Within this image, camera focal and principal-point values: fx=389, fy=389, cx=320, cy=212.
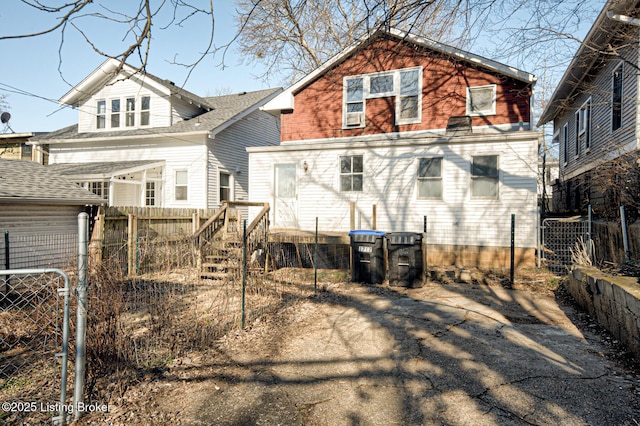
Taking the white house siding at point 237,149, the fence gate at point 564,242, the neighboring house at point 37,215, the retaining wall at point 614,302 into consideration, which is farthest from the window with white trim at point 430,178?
the neighboring house at point 37,215

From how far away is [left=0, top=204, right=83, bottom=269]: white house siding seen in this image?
29.9 feet

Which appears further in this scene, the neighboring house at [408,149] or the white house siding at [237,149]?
the white house siding at [237,149]

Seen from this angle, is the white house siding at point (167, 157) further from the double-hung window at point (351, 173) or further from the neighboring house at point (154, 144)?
the double-hung window at point (351, 173)

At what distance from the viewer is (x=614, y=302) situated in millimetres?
5168

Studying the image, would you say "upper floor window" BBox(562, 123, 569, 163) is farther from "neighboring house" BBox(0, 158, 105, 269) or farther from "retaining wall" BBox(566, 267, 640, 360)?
"neighboring house" BBox(0, 158, 105, 269)

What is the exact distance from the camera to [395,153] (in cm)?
1255

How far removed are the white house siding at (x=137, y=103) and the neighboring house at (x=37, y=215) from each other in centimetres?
599

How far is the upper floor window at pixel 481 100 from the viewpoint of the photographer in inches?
504

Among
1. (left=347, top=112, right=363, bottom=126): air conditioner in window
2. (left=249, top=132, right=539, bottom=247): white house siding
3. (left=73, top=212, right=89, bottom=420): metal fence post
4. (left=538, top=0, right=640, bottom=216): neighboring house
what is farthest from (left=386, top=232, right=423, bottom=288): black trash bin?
(left=73, top=212, right=89, bottom=420): metal fence post

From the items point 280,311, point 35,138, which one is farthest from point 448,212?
point 35,138

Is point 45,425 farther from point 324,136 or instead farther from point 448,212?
point 324,136

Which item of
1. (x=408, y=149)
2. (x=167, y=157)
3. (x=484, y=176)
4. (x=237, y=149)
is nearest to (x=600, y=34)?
(x=484, y=176)

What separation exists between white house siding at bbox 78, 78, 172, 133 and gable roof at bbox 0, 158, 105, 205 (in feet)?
17.7

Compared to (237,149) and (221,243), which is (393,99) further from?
(221,243)
